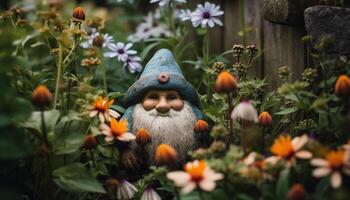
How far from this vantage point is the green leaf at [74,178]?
5.20ft

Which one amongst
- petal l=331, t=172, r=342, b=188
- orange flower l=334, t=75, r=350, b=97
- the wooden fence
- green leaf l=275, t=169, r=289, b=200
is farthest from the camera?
the wooden fence

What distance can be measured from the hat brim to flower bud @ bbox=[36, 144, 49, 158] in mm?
449

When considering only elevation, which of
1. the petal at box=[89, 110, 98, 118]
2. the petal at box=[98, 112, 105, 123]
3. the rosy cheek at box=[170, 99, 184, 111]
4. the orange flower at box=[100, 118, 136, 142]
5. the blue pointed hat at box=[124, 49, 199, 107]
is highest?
the blue pointed hat at box=[124, 49, 199, 107]

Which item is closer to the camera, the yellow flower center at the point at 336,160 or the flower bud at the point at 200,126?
the yellow flower center at the point at 336,160

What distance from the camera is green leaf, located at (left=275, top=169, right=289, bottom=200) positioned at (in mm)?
1399

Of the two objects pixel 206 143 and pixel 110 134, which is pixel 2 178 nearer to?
pixel 110 134

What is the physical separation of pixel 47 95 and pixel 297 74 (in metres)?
1.09

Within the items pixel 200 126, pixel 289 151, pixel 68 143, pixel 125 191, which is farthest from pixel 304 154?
pixel 68 143

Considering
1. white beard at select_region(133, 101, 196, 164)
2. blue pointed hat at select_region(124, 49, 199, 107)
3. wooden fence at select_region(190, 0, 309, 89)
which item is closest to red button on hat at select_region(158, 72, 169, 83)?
blue pointed hat at select_region(124, 49, 199, 107)

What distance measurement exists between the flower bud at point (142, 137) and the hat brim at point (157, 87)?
15 cm

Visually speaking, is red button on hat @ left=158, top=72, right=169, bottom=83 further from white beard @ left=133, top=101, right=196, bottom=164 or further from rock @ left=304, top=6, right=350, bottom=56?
rock @ left=304, top=6, right=350, bottom=56

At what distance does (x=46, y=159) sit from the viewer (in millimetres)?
1663

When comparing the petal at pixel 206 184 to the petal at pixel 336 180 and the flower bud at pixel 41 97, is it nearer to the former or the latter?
the petal at pixel 336 180

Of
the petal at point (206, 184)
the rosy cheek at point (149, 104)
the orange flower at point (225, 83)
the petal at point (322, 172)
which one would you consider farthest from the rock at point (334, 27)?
the petal at point (206, 184)
